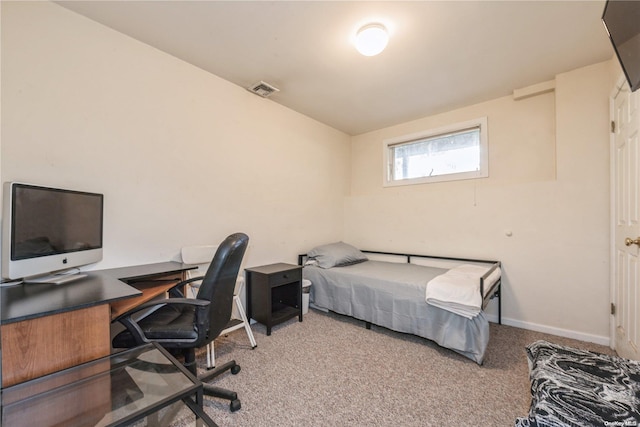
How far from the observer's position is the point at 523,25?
6.16ft

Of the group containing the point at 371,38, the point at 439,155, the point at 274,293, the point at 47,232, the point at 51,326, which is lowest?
the point at 274,293

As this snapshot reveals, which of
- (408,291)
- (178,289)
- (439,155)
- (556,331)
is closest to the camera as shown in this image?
(178,289)

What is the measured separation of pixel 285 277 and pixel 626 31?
2780 mm

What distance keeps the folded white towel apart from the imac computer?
2.52 metres

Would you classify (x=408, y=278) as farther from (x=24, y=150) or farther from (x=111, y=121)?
(x=24, y=150)

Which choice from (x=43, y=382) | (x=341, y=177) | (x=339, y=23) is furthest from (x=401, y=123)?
(x=43, y=382)

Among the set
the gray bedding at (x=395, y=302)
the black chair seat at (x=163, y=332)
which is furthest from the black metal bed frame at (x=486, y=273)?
the black chair seat at (x=163, y=332)

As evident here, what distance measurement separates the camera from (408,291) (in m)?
2.40

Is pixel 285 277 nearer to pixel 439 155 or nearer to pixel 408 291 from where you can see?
pixel 408 291

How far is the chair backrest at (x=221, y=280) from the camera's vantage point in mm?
1436

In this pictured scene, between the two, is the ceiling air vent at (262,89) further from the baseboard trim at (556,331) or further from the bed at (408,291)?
the baseboard trim at (556,331)

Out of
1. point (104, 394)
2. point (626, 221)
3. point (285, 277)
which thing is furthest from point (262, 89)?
point (626, 221)

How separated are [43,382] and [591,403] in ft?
6.81

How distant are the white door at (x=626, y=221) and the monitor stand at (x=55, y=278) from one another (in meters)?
3.41
